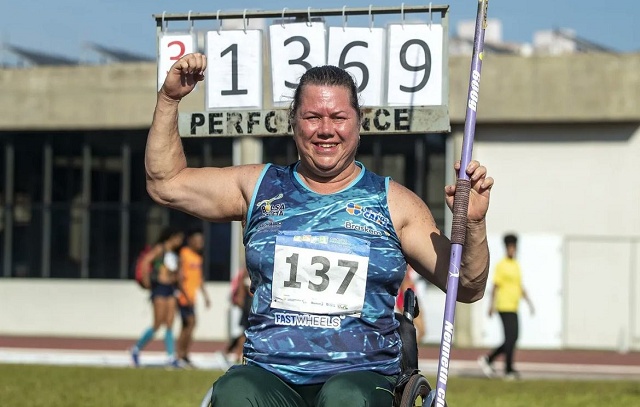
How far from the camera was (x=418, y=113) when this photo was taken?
7203 mm

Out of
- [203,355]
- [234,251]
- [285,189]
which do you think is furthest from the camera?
[234,251]

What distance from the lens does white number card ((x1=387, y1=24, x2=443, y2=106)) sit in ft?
23.8

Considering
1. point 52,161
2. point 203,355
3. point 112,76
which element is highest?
point 112,76

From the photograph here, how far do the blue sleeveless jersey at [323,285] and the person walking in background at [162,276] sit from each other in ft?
45.2

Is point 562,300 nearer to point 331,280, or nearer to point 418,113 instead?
point 418,113

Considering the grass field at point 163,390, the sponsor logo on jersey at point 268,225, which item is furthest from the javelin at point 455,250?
the grass field at point 163,390

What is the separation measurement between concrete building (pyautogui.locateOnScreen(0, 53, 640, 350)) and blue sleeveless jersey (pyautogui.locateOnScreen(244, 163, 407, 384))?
22.5 metres

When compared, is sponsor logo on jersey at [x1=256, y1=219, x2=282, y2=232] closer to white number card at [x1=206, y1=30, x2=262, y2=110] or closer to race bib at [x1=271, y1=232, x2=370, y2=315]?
race bib at [x1=271, y1=232, x2=370, y2=315]

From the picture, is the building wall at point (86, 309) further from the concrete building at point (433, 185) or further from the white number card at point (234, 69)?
the white number card at point (234, 69)

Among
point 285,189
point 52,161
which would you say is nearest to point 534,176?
point 52,161

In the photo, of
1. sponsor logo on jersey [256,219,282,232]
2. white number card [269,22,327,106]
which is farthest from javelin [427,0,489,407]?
white number card [269,22,327,106]

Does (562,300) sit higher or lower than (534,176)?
lower

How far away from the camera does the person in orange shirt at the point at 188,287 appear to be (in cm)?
1907

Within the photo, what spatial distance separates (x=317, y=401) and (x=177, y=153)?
1.39 meters
